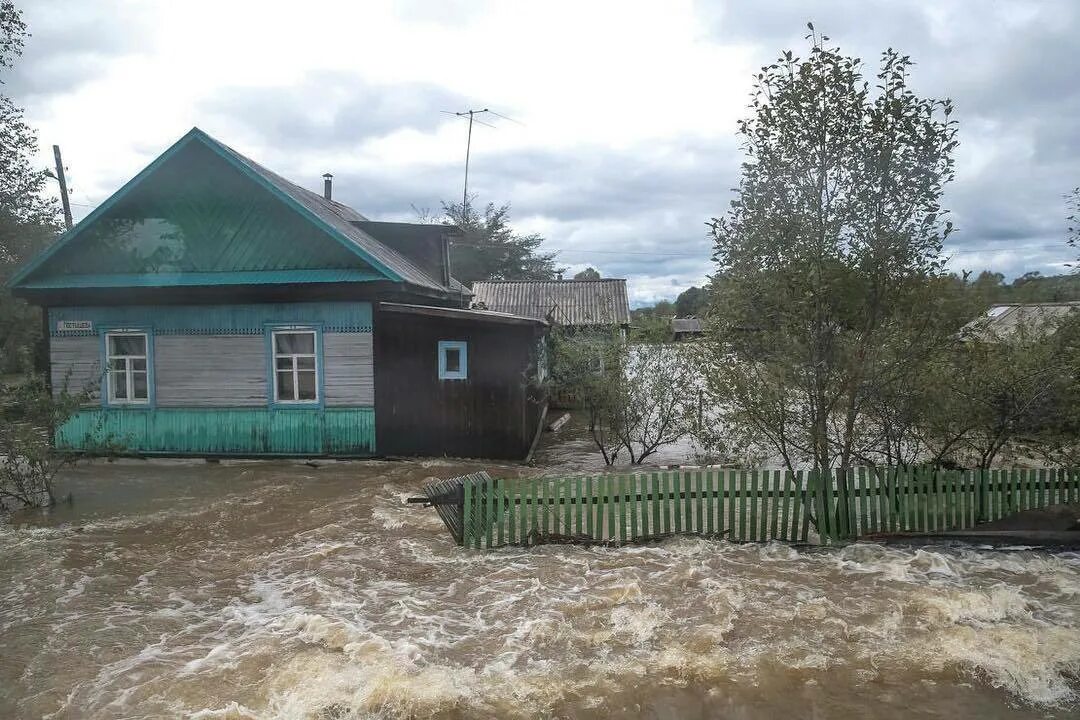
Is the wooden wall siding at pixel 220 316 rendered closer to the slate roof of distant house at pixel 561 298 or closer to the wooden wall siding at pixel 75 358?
the wooden wall siding at pixel 75 358

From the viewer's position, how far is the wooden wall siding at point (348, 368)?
12.9 meters

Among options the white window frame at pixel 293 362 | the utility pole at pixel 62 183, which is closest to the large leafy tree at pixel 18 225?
the utility pole at pixel 62 183

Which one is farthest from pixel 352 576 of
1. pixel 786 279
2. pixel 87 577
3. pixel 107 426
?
pixel 107 426

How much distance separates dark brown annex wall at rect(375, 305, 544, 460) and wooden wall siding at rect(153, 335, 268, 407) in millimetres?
2474

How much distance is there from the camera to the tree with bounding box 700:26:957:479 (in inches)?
308

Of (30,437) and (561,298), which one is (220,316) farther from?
(561,298)

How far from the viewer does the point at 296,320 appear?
13.1m

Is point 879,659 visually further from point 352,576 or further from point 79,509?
point 79,509

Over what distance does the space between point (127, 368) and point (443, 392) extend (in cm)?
642

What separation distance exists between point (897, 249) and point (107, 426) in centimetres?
1426

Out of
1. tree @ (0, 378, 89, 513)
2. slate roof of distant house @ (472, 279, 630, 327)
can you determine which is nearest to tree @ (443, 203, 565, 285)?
slate roof of distant house @ (472, 279, 630, 327)

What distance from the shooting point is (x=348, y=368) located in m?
13.0

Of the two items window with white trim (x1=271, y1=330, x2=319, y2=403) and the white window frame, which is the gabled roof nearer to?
the white window frame

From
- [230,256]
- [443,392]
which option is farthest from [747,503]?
[230,256]
